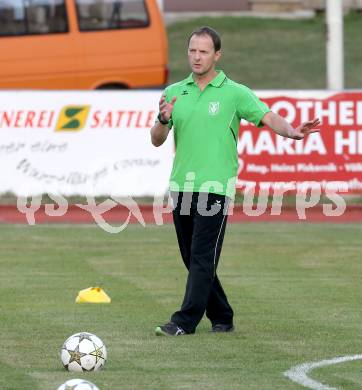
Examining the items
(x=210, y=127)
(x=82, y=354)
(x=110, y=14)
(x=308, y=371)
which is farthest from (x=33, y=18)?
(x=308, y=371)

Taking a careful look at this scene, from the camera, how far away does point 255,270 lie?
1428cm

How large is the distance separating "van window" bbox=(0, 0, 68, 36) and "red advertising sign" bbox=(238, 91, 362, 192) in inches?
249

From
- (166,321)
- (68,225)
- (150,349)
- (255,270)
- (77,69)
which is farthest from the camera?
(77,69)

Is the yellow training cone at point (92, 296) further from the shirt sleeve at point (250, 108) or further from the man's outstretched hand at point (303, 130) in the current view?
the man's outstretched hand at point (303, 130)

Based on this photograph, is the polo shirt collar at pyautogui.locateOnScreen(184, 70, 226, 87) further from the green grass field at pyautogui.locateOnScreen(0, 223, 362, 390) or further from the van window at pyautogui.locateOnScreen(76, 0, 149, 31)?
the van window at pyautogui.locateOnScreen(76, 0, 149, 31)

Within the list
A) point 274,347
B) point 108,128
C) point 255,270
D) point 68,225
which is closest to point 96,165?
point 108,128

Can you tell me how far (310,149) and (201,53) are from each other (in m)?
11.5

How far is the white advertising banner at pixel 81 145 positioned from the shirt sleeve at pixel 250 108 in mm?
11233

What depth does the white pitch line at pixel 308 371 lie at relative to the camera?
803cm

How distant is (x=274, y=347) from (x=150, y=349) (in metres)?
0.85

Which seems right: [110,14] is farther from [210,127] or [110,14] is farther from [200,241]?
[200,241]

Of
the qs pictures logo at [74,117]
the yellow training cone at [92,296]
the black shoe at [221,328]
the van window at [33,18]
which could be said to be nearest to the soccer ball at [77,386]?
the black shoe at [221,328]

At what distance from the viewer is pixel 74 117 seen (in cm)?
2123

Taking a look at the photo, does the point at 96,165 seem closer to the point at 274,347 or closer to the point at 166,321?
the point at 166,321
